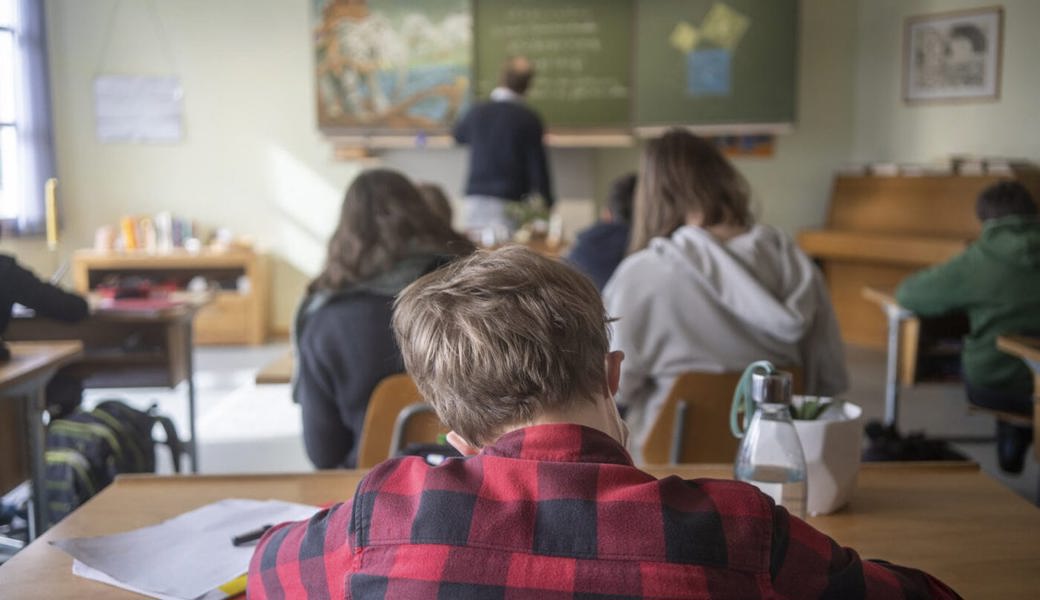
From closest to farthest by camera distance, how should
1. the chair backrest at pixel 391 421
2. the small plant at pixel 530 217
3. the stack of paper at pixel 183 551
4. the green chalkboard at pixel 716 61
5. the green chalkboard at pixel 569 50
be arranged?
the stack of paper at pixel 183 551 < the chair backrest at pixel 391 421 < the small plant at pixel 530 217 < the green chalkboard at pixel 716 61 < the green chalkboard at pixel 569 50

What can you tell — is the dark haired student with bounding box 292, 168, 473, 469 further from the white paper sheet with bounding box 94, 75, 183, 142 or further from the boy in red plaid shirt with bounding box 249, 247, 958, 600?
the white paper sheet with bounding box 94, 75, 183, 142

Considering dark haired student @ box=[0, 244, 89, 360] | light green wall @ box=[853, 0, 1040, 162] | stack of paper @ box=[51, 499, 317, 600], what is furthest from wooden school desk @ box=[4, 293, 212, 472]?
light green wall @ box=[853, 0, 1040, 162]

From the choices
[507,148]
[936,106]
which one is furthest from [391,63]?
[936,106]

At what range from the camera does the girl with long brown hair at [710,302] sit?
2.17m

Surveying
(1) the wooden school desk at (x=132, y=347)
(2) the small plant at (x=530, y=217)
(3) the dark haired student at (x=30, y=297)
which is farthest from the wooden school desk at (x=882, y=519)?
(2) the small plant at (x=530, y=217)

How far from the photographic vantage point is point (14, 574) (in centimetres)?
113

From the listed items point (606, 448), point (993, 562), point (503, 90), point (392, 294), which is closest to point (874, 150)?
point (503, 90)

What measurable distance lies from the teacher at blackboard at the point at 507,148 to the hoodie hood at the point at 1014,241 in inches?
93.3

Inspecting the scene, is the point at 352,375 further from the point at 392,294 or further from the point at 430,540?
the point at 430,540

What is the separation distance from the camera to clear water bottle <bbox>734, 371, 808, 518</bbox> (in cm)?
124

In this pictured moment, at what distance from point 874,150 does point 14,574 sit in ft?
21.5

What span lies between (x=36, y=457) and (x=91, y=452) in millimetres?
210

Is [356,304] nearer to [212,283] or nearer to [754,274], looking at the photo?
[754,274]

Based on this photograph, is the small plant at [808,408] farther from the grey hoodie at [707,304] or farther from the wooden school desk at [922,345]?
the wooden school desk at [922,345]
